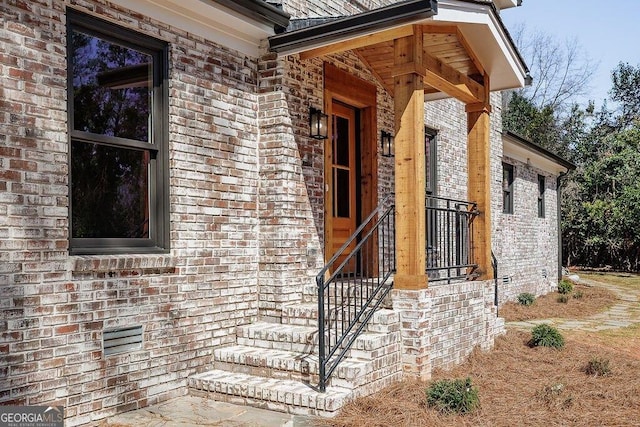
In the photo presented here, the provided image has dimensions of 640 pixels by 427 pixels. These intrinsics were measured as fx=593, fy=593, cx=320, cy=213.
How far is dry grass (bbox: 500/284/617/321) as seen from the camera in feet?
38.2

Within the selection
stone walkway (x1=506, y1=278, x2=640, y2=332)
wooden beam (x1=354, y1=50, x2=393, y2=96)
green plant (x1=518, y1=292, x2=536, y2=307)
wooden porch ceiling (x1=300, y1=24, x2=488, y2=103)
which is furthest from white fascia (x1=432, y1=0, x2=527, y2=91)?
green plant (x1=518, y1=292, x2=536, y2=307)

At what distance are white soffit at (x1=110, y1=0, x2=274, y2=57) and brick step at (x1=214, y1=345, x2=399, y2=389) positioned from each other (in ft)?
9.88

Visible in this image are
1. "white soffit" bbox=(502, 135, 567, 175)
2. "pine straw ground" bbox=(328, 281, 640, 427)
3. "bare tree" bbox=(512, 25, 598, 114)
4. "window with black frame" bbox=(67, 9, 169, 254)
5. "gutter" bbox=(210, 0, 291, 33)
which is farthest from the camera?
"bare tree" bbox=(512, 25, 598, 114)

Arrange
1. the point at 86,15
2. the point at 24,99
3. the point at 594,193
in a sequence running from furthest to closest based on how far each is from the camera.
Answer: the point at 594,193 → the point at 86,15 → the point at 24,99

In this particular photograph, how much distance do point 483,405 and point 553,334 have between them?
3.14m

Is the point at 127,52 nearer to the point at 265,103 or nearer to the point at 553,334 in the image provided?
the point at 265,103

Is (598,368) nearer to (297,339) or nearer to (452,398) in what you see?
(452,398)

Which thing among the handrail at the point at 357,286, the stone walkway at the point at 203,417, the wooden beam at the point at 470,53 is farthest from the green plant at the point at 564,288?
the stone walkway at the point at 203,417

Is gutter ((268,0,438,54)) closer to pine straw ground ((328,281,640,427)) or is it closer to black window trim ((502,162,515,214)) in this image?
pine straw ground ((328,281,640,427))

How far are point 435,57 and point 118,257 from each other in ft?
13.2

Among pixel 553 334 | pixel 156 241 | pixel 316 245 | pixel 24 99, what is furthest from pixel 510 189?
pixel 24 99

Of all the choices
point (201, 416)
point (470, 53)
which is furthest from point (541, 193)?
point (201, 416)

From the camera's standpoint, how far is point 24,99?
4133 mm

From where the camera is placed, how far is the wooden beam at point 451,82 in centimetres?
621
